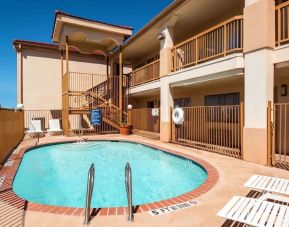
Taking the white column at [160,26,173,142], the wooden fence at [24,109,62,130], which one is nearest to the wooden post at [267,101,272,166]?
the white column at [160,26,173,142]

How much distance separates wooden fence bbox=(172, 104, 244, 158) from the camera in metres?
9.92

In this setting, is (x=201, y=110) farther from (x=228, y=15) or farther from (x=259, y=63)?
(x=228, y=15)

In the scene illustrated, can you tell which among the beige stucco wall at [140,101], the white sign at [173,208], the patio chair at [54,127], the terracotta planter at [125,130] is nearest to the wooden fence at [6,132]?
the patio chair at [54,127]

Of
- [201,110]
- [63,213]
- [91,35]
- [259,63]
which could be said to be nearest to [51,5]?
[91,35]

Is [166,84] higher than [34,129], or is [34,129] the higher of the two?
[166,84]

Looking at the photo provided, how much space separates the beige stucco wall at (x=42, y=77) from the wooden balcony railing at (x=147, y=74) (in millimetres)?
6563

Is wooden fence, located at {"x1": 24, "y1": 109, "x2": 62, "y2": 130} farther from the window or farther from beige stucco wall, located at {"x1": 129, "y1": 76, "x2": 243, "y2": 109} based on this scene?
the window

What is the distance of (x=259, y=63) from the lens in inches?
289

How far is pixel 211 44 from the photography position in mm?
10219

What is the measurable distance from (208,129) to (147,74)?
7.28m

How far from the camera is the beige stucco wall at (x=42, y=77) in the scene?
19250 millimetres

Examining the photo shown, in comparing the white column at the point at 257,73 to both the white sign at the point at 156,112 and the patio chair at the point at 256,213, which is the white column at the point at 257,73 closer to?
the patio chair at the point at 256,213

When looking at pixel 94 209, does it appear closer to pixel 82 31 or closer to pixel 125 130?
pixel 125 130

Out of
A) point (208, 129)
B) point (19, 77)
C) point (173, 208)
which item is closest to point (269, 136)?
point (208, 129)
